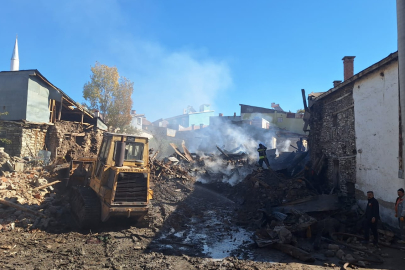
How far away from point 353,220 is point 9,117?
18.7 meters

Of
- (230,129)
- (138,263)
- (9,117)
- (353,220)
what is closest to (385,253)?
(353,220)

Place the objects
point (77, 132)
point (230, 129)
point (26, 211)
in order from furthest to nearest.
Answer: point (230, 129) → point (77, 132) → point (26, 211)

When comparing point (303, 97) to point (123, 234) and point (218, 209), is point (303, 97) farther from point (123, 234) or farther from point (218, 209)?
point (123, 234)

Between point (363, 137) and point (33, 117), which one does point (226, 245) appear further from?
point (33, 117)

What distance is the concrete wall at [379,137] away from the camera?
889 centimetres

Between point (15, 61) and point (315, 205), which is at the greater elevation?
Result: point (15, 61)

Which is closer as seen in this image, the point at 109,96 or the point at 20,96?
the point at 20,96

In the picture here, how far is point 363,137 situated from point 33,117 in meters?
17.9

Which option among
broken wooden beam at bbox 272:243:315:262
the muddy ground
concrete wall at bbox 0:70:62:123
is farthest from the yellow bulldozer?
concrete wall at bbox 0:70:62:123

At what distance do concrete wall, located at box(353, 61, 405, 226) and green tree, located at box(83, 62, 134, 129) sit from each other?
30.3 m

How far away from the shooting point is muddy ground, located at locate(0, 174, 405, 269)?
6281 mm

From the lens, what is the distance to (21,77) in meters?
17.0

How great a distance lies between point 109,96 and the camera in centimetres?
3678

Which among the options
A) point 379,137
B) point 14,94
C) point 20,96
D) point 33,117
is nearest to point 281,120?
point 379,137
